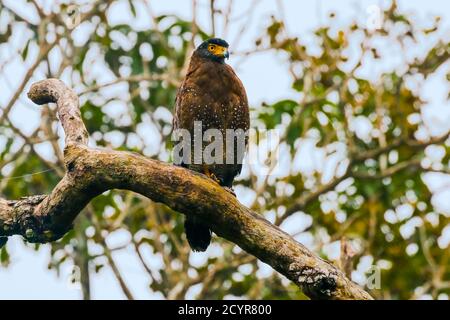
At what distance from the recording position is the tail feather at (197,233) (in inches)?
209

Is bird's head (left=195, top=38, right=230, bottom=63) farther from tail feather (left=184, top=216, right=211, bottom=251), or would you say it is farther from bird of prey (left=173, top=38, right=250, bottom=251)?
tail feather (left=184, top=216, right=211, bottom=251)

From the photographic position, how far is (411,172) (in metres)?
8.38

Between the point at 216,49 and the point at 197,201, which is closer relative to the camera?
the point at 197,201

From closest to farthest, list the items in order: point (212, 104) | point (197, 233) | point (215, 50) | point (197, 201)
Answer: point (197, 201) < point (197, 233) < point (212, 104) < point (215, 50)

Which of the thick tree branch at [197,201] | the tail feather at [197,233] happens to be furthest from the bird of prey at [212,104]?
the thick tree branch at [197,201]

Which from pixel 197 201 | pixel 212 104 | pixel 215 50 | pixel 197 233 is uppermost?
pixel 215 50

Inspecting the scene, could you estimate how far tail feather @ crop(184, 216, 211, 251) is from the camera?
5317 millimetres

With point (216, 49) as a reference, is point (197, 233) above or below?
below

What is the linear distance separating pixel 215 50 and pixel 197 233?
1.52m

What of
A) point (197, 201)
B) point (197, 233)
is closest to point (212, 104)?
point (197, 233)

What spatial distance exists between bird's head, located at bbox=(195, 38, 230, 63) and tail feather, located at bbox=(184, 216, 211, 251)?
4.64 ft

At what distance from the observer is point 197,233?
211 inches

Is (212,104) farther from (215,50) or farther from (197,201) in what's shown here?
(197,201)

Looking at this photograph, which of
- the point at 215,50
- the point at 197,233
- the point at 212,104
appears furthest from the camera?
the point at 215,50
